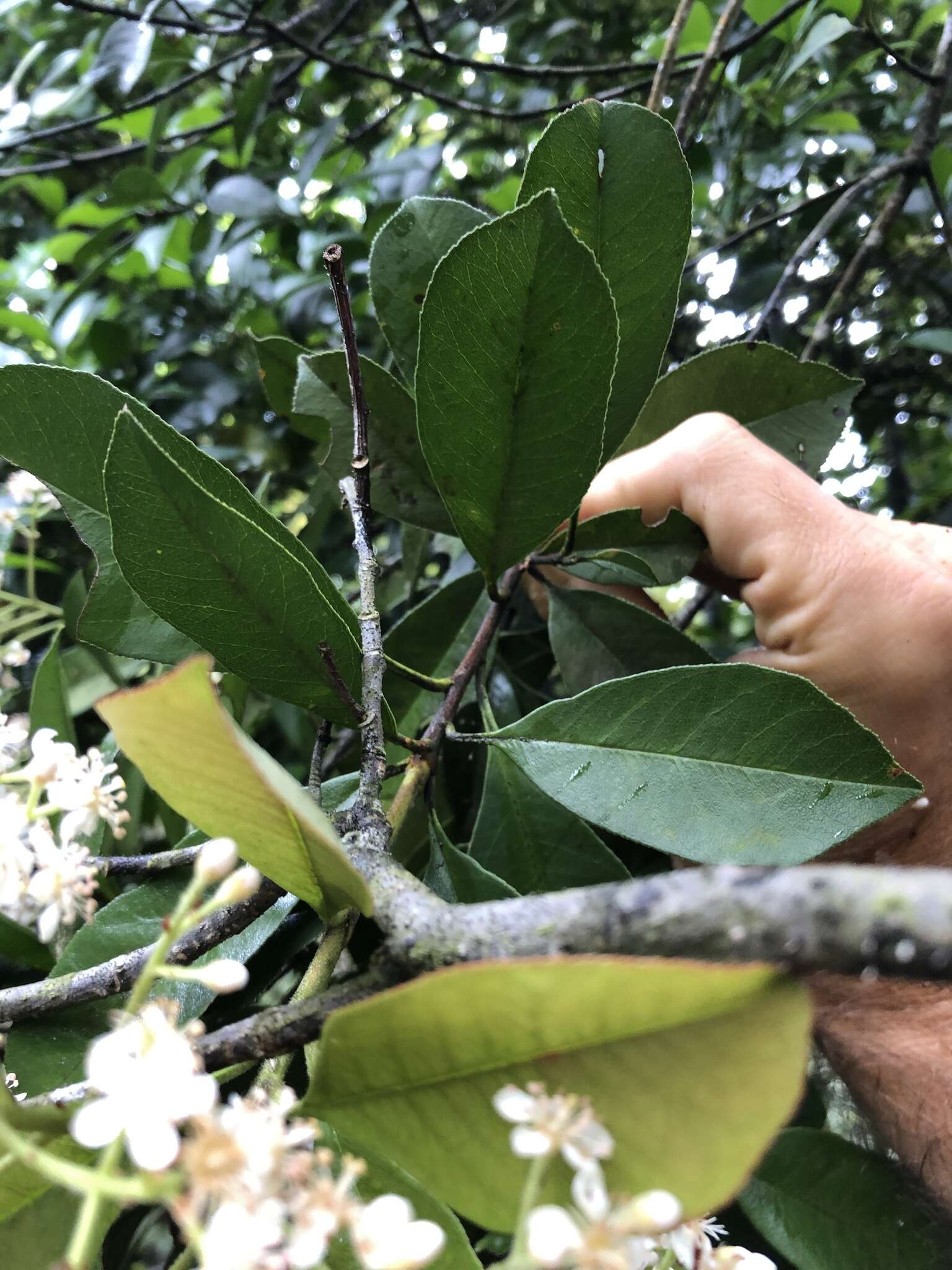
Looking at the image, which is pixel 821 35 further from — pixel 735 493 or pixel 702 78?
pixel 735 493

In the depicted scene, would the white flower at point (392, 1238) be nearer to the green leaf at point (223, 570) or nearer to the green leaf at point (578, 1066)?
the green leaf at point (578, 1066)

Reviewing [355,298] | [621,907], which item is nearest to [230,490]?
[621,907]

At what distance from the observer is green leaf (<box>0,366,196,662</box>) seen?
23.0 inches

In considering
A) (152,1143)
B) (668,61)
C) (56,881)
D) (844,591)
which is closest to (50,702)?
(56,881)

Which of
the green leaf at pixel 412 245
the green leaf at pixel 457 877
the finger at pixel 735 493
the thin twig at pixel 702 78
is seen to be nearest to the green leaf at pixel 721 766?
the green leaf at pixel 457 877

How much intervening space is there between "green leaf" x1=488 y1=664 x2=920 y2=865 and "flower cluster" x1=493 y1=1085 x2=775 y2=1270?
0.83 ft

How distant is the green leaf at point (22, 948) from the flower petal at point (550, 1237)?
563 millimetres

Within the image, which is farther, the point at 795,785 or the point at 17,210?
the point at 17,210

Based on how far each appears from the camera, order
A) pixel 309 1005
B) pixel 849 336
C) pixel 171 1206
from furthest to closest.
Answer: pixel 849 336 < pixel 309 1005 < pixel 171 1206

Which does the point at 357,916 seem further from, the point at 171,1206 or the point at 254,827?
the point at 171,1206

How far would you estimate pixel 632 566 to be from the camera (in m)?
0.77

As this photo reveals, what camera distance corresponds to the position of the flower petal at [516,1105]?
301mm

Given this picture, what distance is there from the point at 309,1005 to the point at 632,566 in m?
0.50

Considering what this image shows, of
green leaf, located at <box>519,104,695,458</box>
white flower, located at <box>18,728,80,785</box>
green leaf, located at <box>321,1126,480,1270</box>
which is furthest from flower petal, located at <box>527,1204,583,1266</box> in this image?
green leaf, located at <box>519,104,695,458</box>
